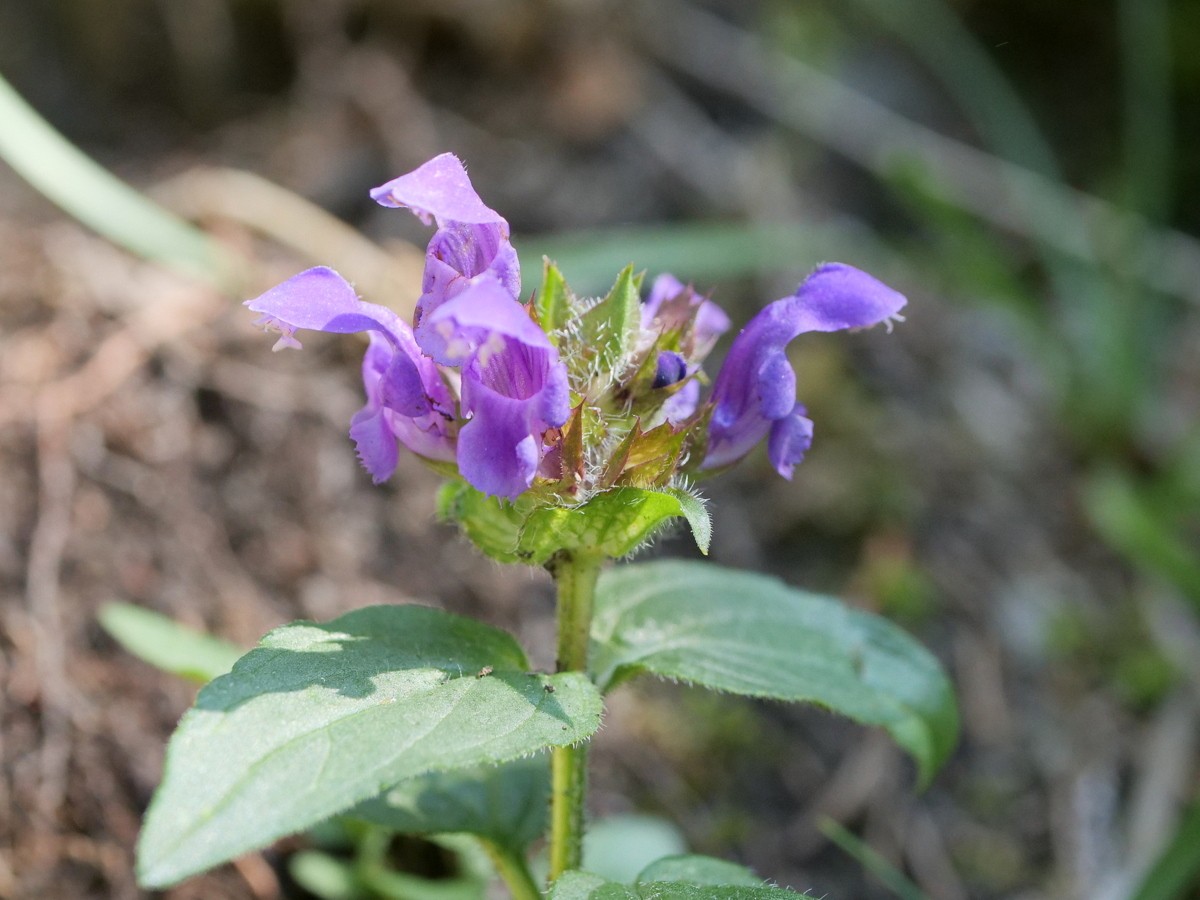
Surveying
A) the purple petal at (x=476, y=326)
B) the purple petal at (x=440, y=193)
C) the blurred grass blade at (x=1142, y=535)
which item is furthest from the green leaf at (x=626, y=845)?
the blurred grass blade at (x=1142, y=535)

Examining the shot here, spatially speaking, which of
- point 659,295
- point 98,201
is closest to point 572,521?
point 659,295

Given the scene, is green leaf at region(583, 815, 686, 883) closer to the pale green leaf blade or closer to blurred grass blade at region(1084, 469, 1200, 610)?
the pale green leaf blade

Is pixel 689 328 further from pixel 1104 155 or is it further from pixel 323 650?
pixel 1104 155

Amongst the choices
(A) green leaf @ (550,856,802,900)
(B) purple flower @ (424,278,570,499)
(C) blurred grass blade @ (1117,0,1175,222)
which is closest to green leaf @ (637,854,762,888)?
(A) green leaf @ (550,856,802,900)

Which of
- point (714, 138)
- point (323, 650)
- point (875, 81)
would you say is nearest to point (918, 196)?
point (714, 138)

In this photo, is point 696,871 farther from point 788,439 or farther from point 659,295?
point 659,295
